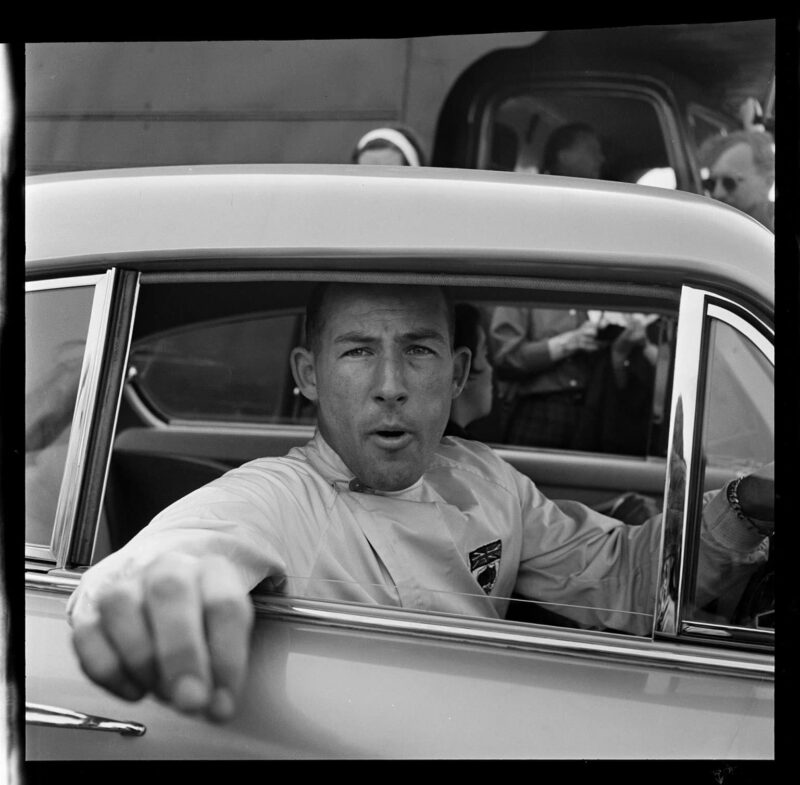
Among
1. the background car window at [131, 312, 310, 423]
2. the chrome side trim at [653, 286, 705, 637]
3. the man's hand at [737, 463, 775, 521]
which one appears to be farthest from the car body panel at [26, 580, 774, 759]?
the background car window at [131, 312, 310, 423]

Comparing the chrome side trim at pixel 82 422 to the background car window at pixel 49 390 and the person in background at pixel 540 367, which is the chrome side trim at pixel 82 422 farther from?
the person in background at pixel 540 367

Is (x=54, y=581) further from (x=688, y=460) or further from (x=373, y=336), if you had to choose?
(x=688, y=460)

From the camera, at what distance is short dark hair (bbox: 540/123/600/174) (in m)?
1.71

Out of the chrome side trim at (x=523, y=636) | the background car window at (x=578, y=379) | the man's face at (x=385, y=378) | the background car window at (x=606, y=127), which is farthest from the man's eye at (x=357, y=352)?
the background car window at (x=606, y=127)

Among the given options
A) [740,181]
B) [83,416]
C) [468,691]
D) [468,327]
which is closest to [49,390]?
[83,416]

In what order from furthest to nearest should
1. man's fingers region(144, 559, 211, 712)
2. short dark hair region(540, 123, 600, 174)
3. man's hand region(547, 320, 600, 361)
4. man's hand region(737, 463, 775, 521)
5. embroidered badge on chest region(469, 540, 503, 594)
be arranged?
man's hand region(547, 320, 600, 361)
short dark hair region(540, 123, 600, 174)
embroidered badge on chest region(469, 540, 503, 594)
man's hand region(737, 463, 775, 521)
man's fingers region(144, 559, 211, 712)

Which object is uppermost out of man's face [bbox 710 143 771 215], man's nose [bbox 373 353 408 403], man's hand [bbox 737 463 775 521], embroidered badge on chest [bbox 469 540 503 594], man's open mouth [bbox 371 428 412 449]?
man's face [bbox 710 143 771 215]

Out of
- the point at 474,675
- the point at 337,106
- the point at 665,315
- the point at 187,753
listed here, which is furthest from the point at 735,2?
the point at 187,753

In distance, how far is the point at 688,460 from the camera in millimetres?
1409

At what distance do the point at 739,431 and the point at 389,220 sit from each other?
0.66 metres

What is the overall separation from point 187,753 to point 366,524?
0.45 meters

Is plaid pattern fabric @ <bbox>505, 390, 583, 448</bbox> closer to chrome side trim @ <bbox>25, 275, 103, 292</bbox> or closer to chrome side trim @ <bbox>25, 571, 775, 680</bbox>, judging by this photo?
chrome side trim @ <bbox>25, 571, 775, 680</bbox>

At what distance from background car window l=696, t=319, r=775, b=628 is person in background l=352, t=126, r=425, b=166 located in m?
0.74

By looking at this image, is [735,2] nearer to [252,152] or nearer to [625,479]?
[252,152]
